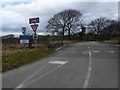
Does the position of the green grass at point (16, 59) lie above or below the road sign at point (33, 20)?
below

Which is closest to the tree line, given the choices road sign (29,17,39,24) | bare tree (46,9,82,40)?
bare tree (46,9,82,40)

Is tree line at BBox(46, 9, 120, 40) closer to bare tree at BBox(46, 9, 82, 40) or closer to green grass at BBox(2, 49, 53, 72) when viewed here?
bare tree at BBox(46, 9, 82, 40)

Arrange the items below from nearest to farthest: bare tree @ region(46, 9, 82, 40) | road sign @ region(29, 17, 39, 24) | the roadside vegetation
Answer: the roadside vegetation
road sign @ region(29, 17, 39, 24)
bare tree @ region(46, 9, 82, 40)

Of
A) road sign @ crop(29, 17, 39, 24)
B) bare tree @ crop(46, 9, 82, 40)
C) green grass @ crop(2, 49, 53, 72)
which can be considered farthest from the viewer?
bare tree @ crop(46, 9, 82, 40)

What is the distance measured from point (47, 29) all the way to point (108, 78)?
78.6 meters

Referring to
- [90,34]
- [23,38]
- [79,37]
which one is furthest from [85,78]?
[90,34]

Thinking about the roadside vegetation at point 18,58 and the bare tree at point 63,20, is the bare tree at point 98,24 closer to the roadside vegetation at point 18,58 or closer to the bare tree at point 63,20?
the bare tree at point 63,20

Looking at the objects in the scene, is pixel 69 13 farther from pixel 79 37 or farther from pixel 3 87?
pixel 3 87

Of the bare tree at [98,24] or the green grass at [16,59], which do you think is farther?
the bare tree at [98,24]

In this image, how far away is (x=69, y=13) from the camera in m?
86.9

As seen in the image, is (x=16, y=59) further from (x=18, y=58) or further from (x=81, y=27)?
(x=81, y=27)

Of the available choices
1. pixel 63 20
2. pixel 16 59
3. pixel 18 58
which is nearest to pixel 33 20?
pixel 18 58

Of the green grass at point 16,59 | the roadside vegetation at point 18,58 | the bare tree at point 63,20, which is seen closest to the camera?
the green grass at point 16,59

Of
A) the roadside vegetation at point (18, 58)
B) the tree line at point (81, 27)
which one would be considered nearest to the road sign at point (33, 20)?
the roadside vegetation at point (18, 58)
